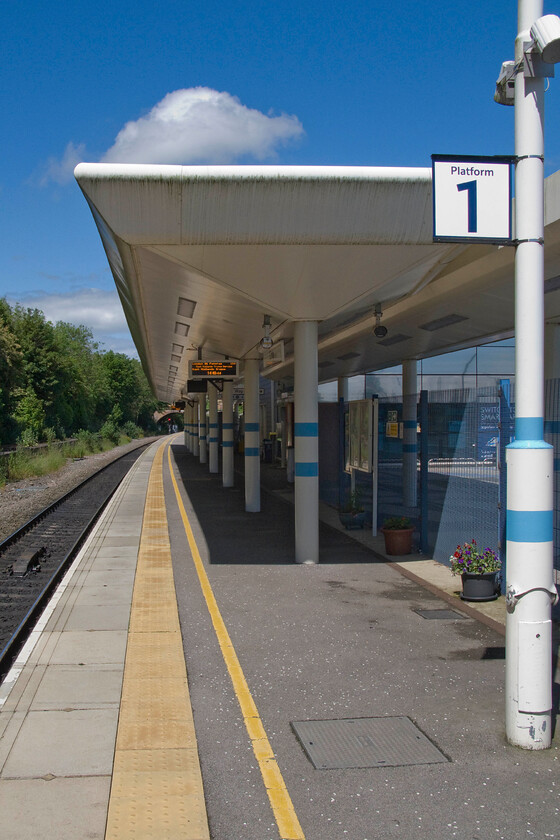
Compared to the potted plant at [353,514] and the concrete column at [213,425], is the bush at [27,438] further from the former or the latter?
the potted plant at [353,514]

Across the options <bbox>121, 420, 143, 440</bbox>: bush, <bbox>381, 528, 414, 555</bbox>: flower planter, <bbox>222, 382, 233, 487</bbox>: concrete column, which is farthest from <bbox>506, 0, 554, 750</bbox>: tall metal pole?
<bbox>121, 420, 143, 440</bbox>: bush

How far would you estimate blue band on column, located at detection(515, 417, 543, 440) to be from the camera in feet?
16.3

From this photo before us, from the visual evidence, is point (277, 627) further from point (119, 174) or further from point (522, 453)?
point (119, 174)

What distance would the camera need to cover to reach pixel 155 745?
4.88 metres

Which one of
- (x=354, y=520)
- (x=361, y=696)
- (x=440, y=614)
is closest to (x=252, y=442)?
A: (x=354, y=520)

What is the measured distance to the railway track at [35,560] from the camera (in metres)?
8.01

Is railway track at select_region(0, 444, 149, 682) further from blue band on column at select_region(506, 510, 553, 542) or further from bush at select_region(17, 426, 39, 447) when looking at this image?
bush at select_region(17, 426, 39, 447)

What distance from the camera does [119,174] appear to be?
8.20m

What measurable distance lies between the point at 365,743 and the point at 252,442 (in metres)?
14.2

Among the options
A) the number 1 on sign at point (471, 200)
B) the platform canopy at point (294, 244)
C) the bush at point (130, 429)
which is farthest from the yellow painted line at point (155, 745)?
the bush at point (130, 429)

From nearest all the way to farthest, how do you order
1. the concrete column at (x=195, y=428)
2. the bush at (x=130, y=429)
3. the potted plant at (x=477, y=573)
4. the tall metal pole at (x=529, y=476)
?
1. the tall metal pole at (x=529, y=476)
2. the potted plant at (x=477, y=573)
3. the concrete column at (x=195, y=428)
4. the bush at (x=130, y=429)

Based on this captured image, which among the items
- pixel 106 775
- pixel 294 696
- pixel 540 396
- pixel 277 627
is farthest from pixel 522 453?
pixel 277 627

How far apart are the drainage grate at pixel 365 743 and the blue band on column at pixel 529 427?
2130mm

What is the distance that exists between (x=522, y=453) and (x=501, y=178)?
191cm
